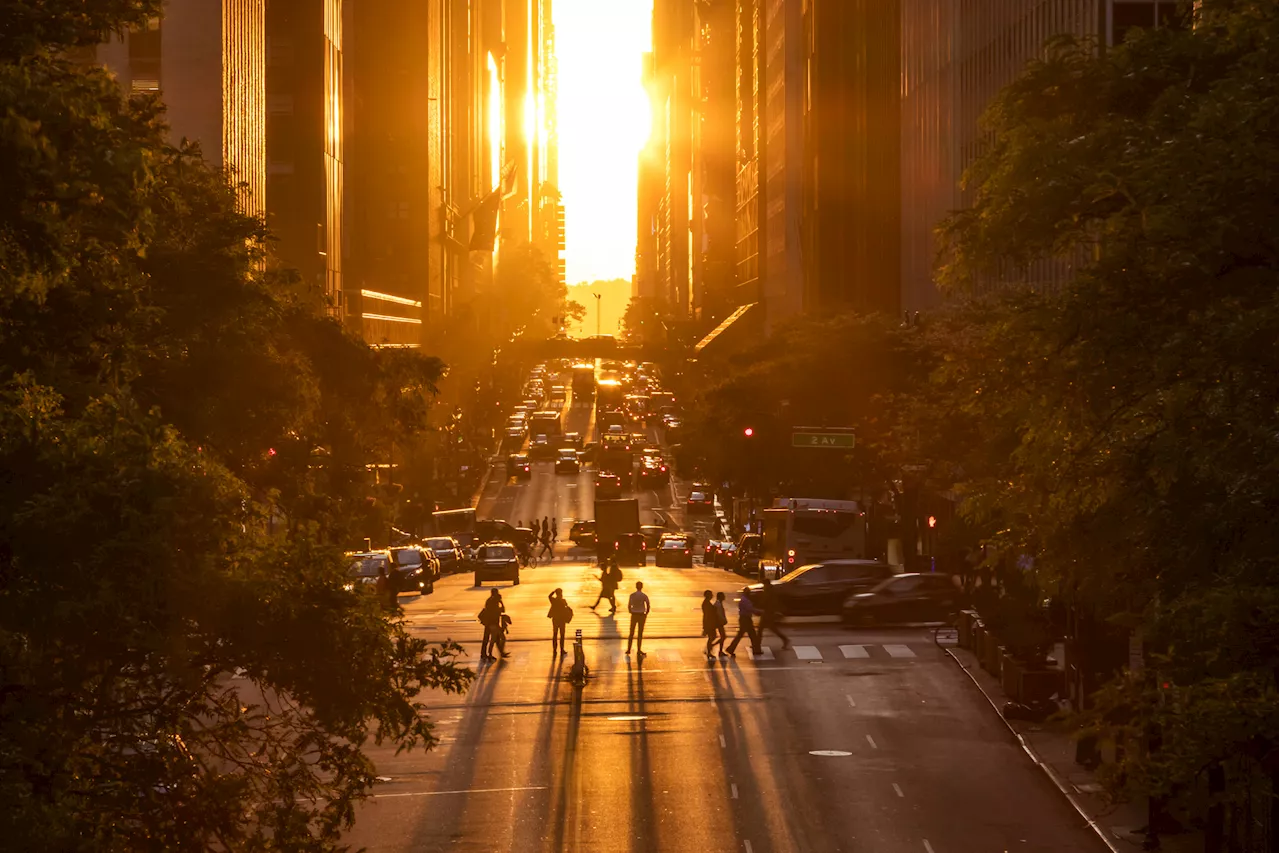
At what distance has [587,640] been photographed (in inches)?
1996

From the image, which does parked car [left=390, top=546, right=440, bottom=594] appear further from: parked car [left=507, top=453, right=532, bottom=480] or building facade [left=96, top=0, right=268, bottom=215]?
parked car [left=507, top=453, right=532, bottom=480]

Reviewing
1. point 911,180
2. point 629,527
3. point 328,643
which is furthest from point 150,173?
point 911,180

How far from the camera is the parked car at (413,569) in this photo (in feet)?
226

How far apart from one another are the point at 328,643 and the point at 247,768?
1237 mm

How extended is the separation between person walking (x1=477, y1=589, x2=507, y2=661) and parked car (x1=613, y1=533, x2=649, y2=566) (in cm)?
4573

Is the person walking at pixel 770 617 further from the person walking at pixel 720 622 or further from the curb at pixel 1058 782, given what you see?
the curb at pixel 1058 782

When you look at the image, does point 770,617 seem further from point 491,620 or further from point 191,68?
point 191,68

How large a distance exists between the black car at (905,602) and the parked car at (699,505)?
75.9 metres

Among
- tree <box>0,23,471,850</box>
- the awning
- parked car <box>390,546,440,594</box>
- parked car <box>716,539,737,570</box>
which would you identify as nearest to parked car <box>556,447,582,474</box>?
the awning

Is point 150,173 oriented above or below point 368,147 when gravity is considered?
below

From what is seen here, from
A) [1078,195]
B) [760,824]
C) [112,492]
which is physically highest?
[1078,195]

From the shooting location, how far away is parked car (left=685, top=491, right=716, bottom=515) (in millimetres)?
A: 130625

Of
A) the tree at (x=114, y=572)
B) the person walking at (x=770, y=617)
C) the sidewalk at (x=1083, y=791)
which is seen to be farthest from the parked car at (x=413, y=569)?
the tree at (x=114, y=572)

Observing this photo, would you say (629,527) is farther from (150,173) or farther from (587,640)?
(150,173)
